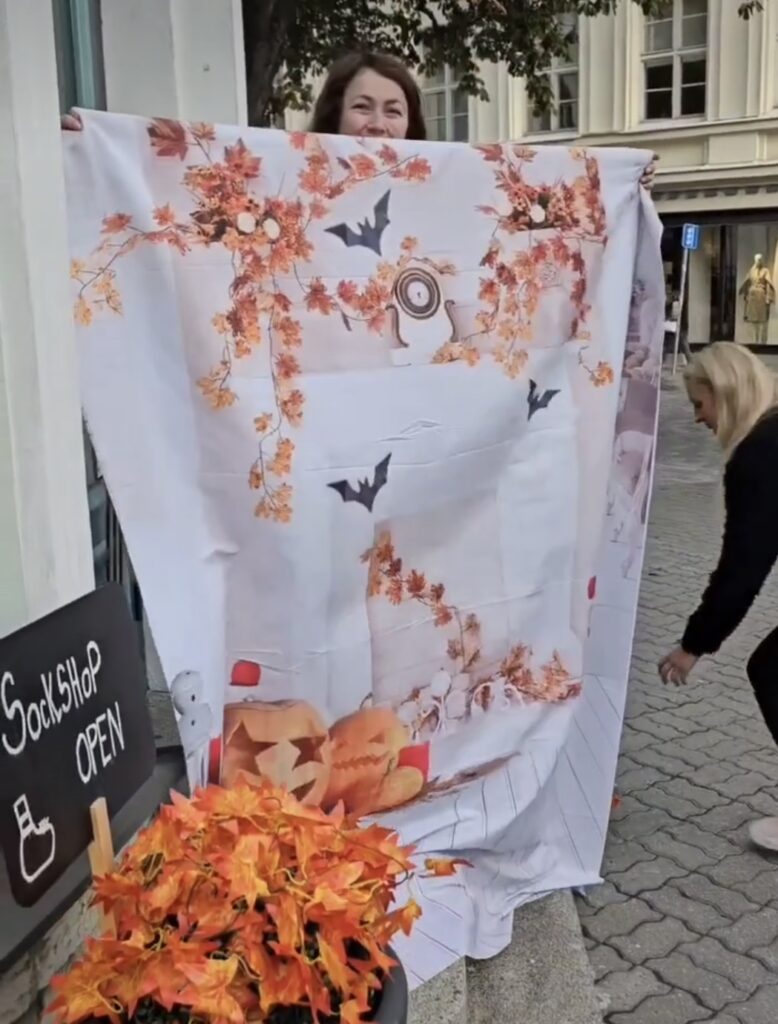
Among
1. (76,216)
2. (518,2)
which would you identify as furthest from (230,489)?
(518,2)

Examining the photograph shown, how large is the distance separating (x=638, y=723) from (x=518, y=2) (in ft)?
22.3

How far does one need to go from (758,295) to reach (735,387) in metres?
20.1

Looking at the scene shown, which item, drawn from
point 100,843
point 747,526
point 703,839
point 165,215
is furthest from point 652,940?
point 165,215

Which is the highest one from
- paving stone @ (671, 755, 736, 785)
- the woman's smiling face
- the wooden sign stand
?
the woman's smiling face

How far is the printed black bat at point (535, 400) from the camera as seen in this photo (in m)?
2.73

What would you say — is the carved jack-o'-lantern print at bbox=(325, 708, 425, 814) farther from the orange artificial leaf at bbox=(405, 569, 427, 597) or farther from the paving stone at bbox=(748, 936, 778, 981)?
the paving stone at bbox=(748, 936, 778, 981)

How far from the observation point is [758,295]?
71.3 ft

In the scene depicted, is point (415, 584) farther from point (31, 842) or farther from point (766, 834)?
point (766, 834)

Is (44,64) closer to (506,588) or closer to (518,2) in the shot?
(506,588)

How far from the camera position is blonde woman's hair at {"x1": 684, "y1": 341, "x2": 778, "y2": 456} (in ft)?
10.0

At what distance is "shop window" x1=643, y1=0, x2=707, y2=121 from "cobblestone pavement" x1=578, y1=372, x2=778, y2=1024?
17794mm

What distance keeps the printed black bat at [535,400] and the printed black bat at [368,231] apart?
21.6 inches

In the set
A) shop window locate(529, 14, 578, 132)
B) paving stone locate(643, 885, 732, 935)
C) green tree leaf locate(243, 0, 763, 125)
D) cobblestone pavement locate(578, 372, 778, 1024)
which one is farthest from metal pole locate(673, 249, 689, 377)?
paving stone locate(643, 885, 732, 935)

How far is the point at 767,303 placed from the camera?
21719 millimetres
